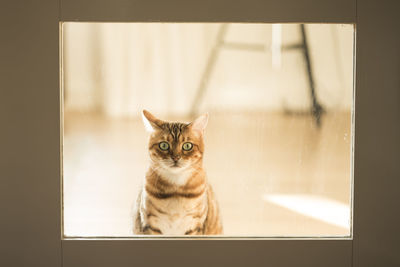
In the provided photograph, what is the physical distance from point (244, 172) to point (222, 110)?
280 millimetres

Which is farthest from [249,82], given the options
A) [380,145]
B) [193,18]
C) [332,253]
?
[332,253]

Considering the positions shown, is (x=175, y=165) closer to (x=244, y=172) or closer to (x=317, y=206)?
(x=244, y=172)

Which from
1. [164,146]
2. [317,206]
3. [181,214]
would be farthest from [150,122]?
[317,206]

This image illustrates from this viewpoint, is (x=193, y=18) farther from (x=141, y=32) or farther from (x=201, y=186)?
(x=201, y=186)

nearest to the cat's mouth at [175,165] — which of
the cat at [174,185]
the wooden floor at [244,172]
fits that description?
the cat at [174,185]

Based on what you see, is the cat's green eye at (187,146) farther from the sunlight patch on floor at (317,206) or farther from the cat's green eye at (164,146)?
the sunlight patch on floor at (317,206)

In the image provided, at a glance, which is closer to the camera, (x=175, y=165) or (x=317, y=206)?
(x=175, y=165)

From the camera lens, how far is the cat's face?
1701mm

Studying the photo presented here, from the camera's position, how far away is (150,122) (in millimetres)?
1749

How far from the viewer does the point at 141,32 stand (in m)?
1.75

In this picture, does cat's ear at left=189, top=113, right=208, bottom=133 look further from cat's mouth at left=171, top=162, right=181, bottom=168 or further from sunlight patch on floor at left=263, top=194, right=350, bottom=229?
sunlight patch on floor at left=263, top=194, right=350, bottom=229

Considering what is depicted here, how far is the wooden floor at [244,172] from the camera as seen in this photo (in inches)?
69.7

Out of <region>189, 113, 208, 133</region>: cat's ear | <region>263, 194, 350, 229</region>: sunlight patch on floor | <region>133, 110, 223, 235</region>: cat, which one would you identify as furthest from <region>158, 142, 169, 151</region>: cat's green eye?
<region>263, 194, 350, 229</region>: sunlight patch on floor

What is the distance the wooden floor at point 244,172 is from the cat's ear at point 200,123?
3cm
